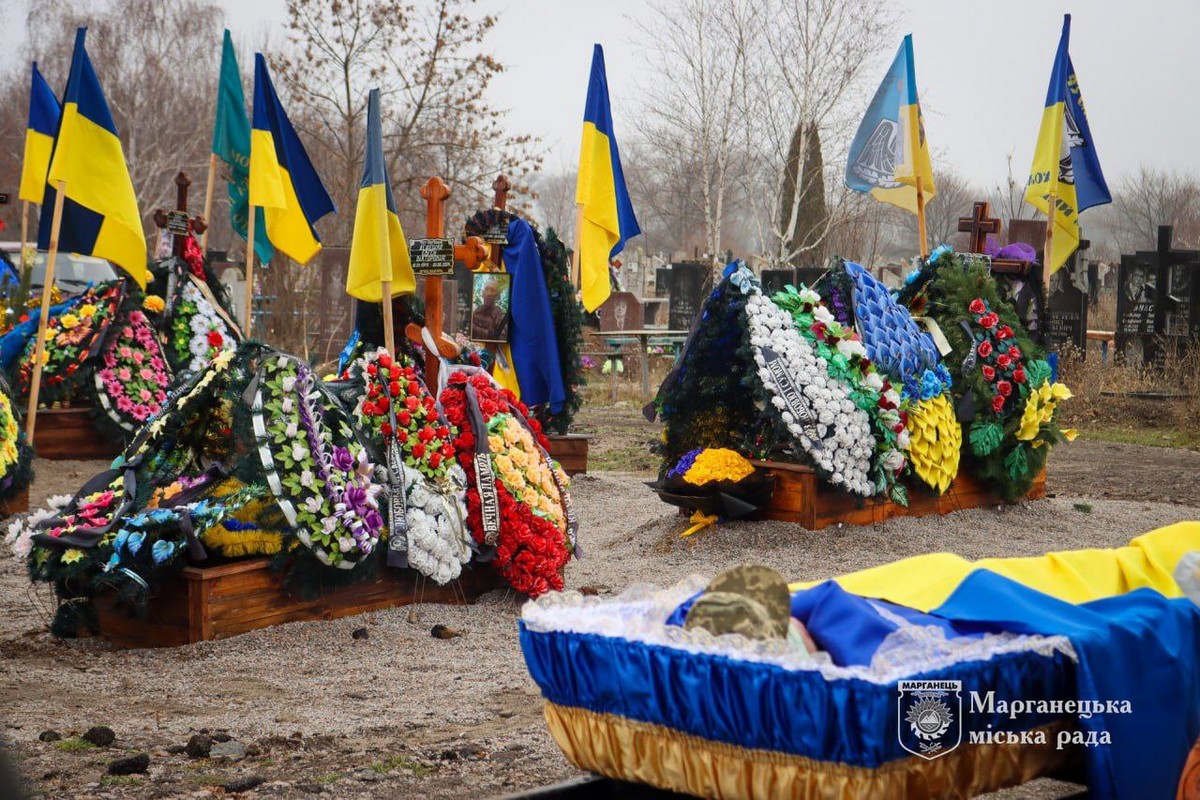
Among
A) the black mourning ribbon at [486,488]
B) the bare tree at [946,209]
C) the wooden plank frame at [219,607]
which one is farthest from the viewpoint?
the bare tree at [946,209]

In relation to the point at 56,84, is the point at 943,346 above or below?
below

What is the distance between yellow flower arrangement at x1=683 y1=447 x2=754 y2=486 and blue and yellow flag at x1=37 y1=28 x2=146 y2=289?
4.26 metres

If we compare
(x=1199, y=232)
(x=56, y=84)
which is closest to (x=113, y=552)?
(x=56, y=84)

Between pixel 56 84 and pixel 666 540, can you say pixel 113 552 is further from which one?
pixel 56 84

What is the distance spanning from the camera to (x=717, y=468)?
29.7 ft

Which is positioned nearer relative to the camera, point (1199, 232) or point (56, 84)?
point (56, 84)

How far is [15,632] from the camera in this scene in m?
6.55

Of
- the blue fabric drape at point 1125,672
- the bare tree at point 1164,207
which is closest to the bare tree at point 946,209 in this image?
the bare tree at point 1164,207

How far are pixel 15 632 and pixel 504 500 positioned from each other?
2.58m

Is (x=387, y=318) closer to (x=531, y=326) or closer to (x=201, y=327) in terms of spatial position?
(x=531, y=326)

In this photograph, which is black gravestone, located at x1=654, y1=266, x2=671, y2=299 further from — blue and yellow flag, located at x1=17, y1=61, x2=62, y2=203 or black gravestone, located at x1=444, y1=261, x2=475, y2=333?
blue and yellow flag, located at x1=17, y1=61, x2=62, y2=203

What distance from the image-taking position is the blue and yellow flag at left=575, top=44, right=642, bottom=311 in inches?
462

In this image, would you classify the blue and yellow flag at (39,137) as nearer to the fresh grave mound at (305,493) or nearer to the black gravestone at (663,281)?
the fresh grave mound at (305,493)

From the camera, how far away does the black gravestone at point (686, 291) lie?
25.8m
